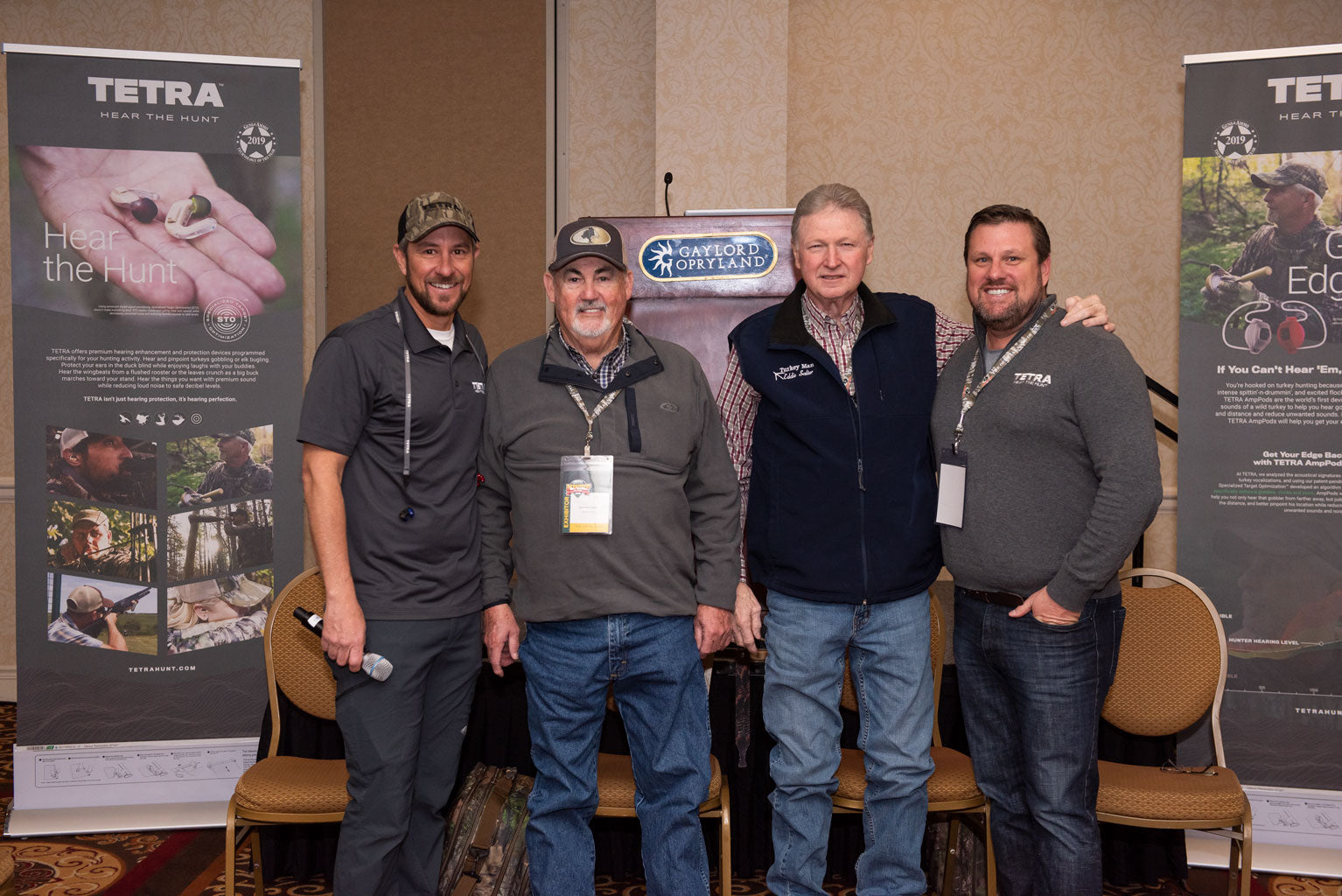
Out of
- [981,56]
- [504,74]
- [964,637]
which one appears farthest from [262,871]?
[981,56]

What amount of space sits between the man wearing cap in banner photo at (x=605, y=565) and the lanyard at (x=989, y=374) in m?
0.56

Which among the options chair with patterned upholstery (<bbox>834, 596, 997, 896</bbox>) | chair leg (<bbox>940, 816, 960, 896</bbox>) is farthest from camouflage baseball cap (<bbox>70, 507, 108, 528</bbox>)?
chair leg (<bbox>940, 816, 960, 896</bbox>)

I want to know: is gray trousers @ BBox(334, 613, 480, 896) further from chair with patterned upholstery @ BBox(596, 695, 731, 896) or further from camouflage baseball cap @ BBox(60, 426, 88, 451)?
camouflage baseball cap @ BBox(60, 426, 88, 451)

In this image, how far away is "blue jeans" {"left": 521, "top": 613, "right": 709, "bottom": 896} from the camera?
6.79 feet

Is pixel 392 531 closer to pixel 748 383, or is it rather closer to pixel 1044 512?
pixel 748 383

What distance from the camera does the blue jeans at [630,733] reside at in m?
2.07

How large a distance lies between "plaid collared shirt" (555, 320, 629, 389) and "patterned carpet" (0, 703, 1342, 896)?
1.49m

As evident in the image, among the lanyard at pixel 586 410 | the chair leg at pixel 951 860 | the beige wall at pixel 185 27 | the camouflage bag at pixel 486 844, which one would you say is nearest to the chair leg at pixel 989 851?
the chair leg at pixel 951 860

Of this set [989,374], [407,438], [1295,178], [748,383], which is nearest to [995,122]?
[1295,178]

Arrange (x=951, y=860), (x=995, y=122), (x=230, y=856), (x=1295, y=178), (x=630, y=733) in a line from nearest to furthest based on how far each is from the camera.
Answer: (x=630, y=733) → (x=230, y=856) → (x=951, y=860) → (x=1295, y=178) → (x=995, y=122)

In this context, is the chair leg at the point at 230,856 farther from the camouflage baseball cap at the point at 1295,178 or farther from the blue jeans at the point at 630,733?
the camouflage baseball cap at the point at 1295,178

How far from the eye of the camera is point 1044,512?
205 centimetres

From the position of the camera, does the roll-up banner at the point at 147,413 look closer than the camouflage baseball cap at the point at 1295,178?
No

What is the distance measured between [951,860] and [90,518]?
9.13 ft
